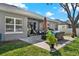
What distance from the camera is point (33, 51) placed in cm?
1143

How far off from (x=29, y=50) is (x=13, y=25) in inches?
176

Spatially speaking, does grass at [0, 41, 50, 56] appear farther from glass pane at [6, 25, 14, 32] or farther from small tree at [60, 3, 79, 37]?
small tree at [60, 3, 79, 37]

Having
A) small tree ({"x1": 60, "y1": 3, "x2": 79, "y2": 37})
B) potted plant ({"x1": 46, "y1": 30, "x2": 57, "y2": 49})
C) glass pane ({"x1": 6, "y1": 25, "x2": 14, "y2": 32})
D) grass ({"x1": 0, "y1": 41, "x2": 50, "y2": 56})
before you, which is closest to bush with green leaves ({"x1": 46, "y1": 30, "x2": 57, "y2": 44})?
potted plant ({"x1": 46, "y1": 30, "x2": 57, "y2": 49})

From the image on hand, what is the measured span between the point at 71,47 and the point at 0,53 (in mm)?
4549

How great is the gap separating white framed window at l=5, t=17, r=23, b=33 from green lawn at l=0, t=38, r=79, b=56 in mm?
2613

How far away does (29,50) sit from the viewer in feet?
37.9

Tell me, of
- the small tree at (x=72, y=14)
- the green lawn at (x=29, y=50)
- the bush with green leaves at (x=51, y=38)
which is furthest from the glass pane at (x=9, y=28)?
the small tree at (x=72, y=14)

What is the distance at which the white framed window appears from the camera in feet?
48.6

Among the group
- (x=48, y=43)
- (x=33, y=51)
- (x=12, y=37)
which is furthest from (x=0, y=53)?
(x=12, y=37)

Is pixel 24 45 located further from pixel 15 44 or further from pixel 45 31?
pixel 45 31

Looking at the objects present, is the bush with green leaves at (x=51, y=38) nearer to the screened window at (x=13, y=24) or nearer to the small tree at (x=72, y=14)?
the small tree at (x=72, y=14)

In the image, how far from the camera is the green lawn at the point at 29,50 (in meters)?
11.0

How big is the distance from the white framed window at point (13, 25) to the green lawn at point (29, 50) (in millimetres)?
2613

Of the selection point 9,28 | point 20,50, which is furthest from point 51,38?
point 9,28
